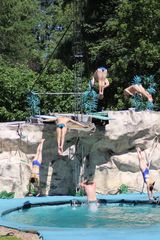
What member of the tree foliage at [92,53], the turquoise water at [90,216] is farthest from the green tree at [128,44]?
the turquoise water at [90,216]

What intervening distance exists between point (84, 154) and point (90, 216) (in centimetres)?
411

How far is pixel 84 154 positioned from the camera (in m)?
18.1

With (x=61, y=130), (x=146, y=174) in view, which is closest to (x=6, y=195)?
(x=61, y=130)

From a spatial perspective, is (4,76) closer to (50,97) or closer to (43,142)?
(50,97)

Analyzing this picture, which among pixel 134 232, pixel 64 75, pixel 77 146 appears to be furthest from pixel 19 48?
pixel 134 232

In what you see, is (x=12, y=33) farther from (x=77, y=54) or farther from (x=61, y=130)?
(x=61, y=130)

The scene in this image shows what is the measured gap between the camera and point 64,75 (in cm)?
2516

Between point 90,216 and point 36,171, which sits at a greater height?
point 36,171

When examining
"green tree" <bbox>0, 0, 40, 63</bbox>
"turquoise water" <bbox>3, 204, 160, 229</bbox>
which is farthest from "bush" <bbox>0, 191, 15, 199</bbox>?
"green tree" <bbox>0, 0, 40, 63</bbox>

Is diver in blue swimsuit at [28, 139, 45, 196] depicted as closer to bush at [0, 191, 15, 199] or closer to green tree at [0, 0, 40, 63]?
bush at [0, 191, 15, 199]

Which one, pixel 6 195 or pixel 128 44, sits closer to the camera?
pixel 6 195

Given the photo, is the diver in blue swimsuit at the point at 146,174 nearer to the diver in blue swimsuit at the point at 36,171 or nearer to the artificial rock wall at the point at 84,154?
the artificial rock wall at the point at 84,154

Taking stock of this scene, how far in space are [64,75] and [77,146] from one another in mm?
7755

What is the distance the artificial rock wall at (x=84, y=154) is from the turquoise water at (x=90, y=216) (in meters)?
1.93
